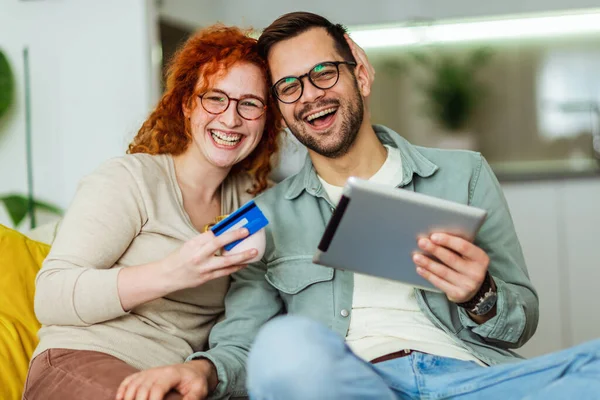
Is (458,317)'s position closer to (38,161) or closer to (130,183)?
(130,183)

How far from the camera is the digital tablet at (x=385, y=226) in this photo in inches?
47.5

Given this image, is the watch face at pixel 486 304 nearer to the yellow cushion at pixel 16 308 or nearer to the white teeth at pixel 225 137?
→ the white teeth at pixel 225 137

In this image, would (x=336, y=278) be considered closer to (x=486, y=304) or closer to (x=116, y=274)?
(x=486, y=304)

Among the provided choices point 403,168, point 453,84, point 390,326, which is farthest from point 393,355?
point 453,84

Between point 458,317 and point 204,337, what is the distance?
0.61 meters

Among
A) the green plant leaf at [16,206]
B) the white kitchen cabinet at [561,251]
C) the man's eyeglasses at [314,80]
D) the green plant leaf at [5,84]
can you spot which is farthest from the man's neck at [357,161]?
the white kitchen cabinet at [561,251]

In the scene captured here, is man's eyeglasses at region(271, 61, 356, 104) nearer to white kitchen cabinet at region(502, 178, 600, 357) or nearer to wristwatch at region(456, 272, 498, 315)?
wristwatch at region(456, 272, 498, 315)

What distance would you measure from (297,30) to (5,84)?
1.48 m

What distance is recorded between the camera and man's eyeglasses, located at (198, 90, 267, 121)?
1.76 metres

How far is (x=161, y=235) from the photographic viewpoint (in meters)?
1.69

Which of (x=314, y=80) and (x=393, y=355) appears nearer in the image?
(x=393, y=355)

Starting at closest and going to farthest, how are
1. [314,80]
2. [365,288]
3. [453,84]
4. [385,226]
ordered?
[385,226]
[365,288]
[314,80]
[453,84]

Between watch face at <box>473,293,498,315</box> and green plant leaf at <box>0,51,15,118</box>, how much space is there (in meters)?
2.07

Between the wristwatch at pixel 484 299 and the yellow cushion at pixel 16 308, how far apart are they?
1033 mm
